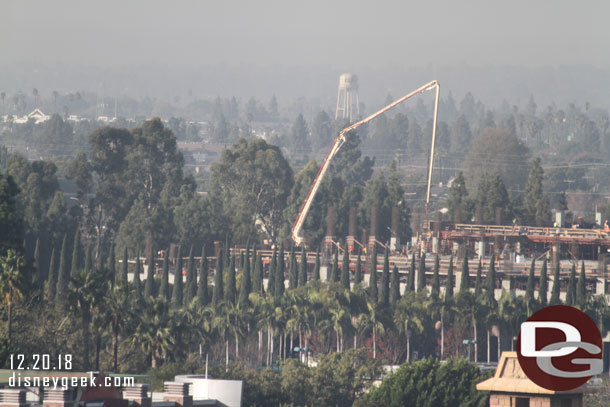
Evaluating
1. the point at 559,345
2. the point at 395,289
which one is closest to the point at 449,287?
the point at 395,289

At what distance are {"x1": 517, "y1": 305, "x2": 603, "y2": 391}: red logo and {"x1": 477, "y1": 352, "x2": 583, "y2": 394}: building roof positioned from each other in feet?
7.10

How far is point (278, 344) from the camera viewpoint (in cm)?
13162

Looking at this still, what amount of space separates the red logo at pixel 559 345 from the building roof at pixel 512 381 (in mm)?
2165

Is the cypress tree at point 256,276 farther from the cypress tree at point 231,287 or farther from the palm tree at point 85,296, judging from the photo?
the palm tree at point 85,296

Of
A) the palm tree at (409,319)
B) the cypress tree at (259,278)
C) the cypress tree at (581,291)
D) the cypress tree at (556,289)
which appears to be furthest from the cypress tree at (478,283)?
the cypress tree at (259,278)

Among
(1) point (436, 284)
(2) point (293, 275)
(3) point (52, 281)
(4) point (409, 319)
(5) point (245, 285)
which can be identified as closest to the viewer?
(4) point (409, 319)

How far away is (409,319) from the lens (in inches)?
5069

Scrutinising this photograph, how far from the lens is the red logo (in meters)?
34.0

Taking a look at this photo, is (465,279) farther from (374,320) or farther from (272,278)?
(272,278)

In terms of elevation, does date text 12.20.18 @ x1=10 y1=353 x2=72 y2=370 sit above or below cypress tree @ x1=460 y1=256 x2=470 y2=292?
below

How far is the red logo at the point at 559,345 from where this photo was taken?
34031 millimetres

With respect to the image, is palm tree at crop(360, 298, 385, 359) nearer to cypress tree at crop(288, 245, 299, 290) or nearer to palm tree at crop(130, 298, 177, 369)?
cypress tree at crop(288, 245, 299, 290)

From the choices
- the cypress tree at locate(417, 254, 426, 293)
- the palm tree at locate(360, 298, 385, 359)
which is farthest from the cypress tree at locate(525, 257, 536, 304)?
the palm tree at locate(360, 298, 385, 359)

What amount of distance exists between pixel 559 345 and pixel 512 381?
4.66m
